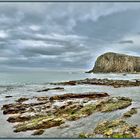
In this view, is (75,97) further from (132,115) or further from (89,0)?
(89,0)

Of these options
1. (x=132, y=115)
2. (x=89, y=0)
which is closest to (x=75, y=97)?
(x=132, y=115)

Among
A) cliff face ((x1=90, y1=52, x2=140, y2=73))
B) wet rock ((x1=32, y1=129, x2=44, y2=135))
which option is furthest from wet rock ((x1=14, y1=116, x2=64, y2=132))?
cliff face ((x1=90, y1=52, x2=140, y2=73))

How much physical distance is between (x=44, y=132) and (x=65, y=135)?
135 cm

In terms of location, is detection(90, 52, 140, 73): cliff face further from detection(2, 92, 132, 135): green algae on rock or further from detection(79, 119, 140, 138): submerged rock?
detection(79, 119, 140, 138): submerged rock

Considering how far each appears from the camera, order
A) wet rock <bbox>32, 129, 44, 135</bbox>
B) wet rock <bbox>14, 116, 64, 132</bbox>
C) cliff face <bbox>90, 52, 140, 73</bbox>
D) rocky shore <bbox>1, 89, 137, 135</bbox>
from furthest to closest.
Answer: cliff face <bbox>90, 52, 140, 73</bbox> < rocky shore <bbox>1, 89, 137, 135</bbox> < wet rock <bbox>14, 116, 64, 132</bbox> < wet rock <bbox>32, 129, 44, 135</bbox>

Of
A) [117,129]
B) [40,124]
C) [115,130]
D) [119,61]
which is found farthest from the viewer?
[119,61]

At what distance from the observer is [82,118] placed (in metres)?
19.1

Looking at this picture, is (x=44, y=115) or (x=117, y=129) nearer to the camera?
(x=117, y=129)

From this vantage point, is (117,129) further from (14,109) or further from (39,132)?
(14,109)

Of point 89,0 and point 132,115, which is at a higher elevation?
point 89,0

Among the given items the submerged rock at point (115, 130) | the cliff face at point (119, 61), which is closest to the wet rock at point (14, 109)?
the submerged rock at point (115, 130)

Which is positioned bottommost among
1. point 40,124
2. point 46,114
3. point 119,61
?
point 40,124

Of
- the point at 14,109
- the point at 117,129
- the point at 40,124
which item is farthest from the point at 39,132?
the point at 14,109

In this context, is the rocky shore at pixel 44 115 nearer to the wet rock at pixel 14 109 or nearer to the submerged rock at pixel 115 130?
the wet rock at pixel 14 109
